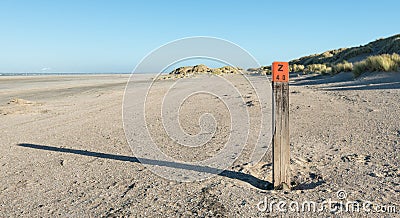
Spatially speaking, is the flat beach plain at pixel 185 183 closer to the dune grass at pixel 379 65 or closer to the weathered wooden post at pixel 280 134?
the weathered wooden post at pixel 280 134

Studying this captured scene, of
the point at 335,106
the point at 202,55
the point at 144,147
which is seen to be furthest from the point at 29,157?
the point at 335,106

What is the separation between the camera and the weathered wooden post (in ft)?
11.1

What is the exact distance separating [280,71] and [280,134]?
72 cm

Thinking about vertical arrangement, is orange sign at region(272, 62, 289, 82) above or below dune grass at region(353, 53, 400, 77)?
below

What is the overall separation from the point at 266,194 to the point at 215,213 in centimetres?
68

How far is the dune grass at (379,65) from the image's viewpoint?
14.4 metres

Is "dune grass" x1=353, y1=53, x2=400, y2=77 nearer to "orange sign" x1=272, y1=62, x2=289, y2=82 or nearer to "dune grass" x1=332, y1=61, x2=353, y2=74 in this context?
"dune grass" x1=332, y1=61, x2=353, y2=74

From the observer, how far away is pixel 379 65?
15.3 meters

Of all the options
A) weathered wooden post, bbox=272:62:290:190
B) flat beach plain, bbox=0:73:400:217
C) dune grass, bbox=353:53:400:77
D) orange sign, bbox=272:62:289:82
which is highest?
dune grass, bbox=353:53:400:77

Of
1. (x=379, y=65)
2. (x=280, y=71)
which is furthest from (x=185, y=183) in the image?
(x=379, y=65)

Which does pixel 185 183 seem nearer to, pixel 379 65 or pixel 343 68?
pixel 379 65

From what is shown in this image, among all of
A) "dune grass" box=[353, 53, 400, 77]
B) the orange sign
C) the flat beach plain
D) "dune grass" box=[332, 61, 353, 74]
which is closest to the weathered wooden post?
the orange sign

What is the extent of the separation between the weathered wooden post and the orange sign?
0.03 meters

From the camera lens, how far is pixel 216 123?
24.9 ft
